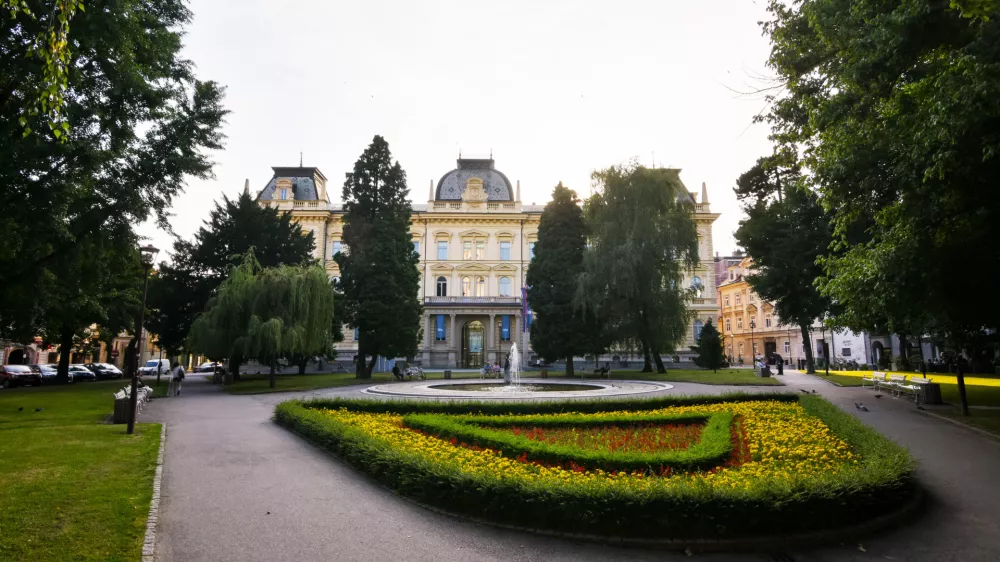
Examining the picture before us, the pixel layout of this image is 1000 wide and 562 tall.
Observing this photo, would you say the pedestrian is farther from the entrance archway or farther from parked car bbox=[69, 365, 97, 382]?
the entrance archway

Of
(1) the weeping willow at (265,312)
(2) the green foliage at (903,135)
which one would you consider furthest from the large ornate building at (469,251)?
(2) the green foliage at (903,135)

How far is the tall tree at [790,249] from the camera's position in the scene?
26.6m

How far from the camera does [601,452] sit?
9102 mm

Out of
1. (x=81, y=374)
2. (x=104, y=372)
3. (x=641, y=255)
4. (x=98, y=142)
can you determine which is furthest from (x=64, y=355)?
(x=641, y=255)

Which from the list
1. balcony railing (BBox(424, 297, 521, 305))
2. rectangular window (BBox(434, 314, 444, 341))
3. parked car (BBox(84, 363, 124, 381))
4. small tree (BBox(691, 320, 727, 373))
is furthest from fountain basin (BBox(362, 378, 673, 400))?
parked car (BBox(84, 363, 124, 381))

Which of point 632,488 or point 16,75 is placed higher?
point 16,75

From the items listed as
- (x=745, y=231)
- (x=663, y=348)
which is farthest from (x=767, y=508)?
(x=663, y=348)

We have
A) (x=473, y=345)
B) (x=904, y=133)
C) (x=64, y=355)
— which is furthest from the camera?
(x=473, y=345)

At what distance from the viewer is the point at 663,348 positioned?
34.7 metres

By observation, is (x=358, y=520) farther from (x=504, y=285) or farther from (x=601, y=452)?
(x=504, y=285)

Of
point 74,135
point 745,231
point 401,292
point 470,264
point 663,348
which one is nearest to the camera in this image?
point 74,135

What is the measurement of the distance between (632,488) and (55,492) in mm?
7908

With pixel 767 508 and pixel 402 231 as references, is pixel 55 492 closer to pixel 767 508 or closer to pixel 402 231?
pixel 767 508

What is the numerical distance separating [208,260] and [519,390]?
2595cm
